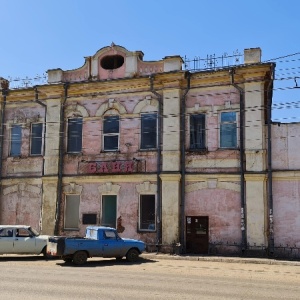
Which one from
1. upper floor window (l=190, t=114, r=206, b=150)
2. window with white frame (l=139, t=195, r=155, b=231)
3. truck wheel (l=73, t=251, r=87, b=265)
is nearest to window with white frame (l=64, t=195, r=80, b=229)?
window with white frame (l=139, t=195, r=155, b=231)

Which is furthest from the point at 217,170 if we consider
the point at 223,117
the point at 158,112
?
the point at 158,112

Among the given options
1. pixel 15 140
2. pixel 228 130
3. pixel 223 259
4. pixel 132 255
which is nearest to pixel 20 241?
pixel 132 255

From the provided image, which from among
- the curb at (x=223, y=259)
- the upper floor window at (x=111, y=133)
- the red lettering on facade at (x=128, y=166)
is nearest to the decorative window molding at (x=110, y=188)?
the red lettering on facade at (x=128, y=166)

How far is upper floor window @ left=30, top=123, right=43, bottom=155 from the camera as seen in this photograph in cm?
2306

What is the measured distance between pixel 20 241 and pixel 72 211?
4394mm

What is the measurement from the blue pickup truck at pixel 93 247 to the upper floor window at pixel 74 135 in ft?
20.5

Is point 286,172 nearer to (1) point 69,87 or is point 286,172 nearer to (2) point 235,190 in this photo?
(2) point 235,190

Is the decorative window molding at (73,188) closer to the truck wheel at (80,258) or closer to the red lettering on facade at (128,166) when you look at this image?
the red lettering on facade at (128,166)

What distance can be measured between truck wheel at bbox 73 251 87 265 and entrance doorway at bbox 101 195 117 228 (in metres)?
5.22

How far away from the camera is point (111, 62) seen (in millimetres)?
22516

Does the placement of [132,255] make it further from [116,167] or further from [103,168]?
[103,168]

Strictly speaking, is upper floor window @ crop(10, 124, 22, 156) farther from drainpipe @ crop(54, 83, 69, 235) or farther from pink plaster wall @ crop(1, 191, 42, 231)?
drainpipe @ crop(54, 83, 69, 235)

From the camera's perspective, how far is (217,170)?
1973cm

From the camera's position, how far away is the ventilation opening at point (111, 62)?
22.3m
